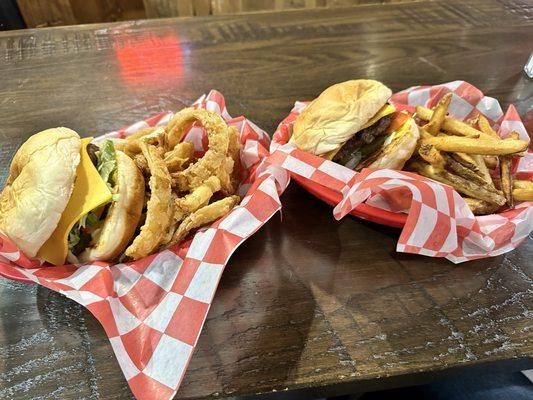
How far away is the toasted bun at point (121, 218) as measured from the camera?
1.19 meters

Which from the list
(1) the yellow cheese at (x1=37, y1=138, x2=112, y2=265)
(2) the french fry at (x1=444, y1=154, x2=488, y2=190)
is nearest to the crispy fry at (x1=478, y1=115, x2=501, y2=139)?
(2) the french fry at (x1=444, y1=154, x2=488, y2=190)

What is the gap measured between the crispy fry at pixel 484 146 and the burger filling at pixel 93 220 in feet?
3.42

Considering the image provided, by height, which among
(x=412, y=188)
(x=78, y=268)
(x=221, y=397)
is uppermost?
(x=412, y=188)

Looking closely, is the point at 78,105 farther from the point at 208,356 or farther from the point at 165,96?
the point at 208,356

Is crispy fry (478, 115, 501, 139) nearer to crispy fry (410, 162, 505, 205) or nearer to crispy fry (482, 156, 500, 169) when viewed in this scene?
crispy fry (482, 156, 500, 169)

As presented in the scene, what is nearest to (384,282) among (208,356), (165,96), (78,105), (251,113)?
(208,356)

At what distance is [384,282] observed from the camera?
50.0 inches

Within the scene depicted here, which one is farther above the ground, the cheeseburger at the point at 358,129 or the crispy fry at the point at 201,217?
the cheeseburger at the point at 358,129

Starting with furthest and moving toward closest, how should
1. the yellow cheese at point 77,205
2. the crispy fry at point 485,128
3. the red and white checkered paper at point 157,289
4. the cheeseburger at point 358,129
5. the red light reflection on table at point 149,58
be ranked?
the red light reflection on table at point 149,58
the crispy fry at point 485,128
the cheeseburger at point 358,129
the yellow cheese at point 77,205
the red and white checkered paper at point 157,289

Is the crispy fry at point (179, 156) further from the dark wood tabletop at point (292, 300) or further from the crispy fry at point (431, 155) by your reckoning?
the crispy fry at point (431, 155)

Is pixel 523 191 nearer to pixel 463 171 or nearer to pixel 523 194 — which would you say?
pixel 523 194

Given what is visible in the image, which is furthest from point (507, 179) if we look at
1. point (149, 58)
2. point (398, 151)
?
point (149, 58)

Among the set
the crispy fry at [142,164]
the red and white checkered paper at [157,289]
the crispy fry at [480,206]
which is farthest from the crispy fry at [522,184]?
the crispy fry at [142,164]

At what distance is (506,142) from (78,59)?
86.5 inches
